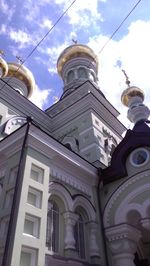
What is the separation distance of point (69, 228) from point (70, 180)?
60.1 inches

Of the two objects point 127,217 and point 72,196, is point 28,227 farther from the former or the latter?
point 127,217

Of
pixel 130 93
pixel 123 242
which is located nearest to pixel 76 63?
pixel 130 93

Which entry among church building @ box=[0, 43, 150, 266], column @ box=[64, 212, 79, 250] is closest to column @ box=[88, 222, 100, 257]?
church building @ box=[0, 43, 150, 266]

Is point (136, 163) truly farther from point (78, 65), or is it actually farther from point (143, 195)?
point (78, 65)

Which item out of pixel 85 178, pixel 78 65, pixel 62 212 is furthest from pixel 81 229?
pixel 78 65

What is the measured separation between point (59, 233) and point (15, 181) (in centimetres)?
195

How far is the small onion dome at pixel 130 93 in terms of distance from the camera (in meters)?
13.8

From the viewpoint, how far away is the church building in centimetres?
606

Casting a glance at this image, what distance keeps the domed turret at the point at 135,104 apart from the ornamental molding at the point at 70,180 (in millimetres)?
4270

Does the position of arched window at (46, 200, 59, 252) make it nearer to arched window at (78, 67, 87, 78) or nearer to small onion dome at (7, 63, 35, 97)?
small onion dome at (7, 63, 35, 97)

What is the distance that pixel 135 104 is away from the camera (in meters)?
12.6

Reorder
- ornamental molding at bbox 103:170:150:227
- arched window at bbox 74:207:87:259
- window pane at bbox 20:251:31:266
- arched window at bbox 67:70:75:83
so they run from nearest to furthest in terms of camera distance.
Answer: window pane at bbox 20:251:31:266
arched window at bbox 74:207:87:259
ornamental molding at bbox 103:170:150:227
arched window at bbox 67:70:75:83

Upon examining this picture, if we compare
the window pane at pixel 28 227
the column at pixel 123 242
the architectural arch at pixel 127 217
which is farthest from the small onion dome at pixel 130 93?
the window pane at pixel 28 227

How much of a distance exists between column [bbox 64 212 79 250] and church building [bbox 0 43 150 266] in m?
0.03
